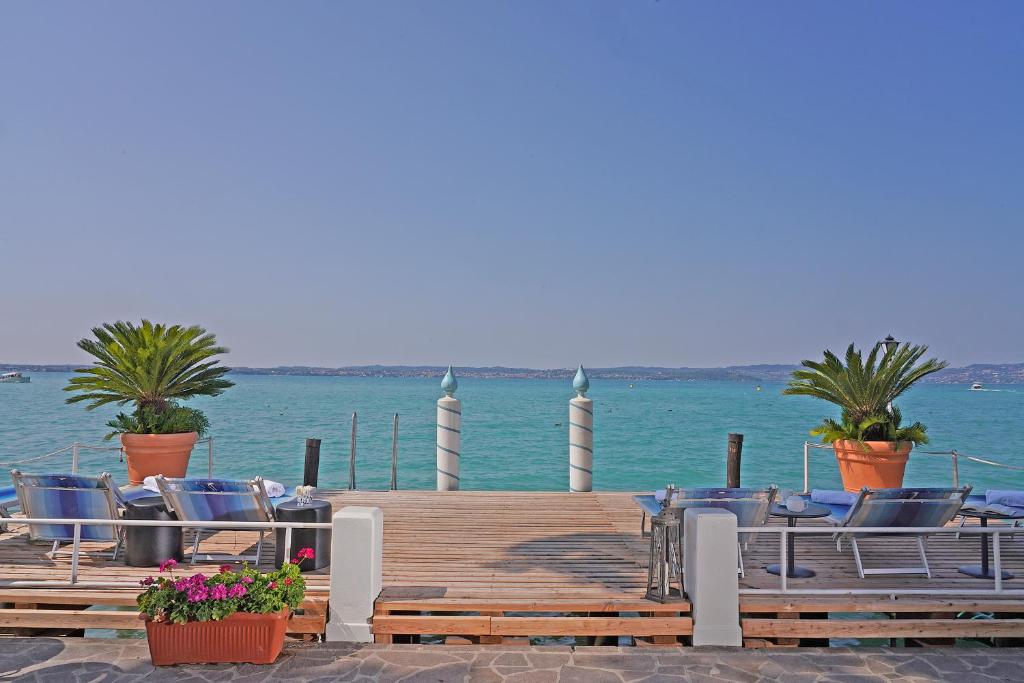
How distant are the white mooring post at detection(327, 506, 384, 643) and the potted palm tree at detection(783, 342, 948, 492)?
26.6ft

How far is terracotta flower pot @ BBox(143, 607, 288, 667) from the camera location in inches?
197

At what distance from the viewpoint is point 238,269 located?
35625mm

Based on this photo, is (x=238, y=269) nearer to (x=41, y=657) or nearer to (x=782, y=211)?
(x=782, y=211)

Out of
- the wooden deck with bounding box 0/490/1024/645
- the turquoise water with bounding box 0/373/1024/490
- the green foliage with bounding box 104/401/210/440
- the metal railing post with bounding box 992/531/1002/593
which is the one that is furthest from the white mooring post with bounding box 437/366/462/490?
the turquoise water with bounding box 0/373/1024/490

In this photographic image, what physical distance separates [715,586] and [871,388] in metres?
7.05

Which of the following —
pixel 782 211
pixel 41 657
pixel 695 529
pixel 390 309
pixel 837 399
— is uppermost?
pixel 782 211

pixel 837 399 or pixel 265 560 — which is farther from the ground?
pixel 837 399

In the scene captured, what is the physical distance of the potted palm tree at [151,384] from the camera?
11.0 meters

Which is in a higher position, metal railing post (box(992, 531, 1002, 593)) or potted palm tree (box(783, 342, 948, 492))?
potted palm tree (box(783, 342, 948, 492))

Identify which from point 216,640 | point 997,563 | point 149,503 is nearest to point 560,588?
point 216,640

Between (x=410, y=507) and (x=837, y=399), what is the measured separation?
7.20 metres

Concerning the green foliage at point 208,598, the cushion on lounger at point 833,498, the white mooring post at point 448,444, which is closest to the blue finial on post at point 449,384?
the white mooring post at point 448,444

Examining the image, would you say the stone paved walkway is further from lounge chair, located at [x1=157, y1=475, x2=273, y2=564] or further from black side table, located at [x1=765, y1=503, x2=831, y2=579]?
lounge chair, located at [x1=157, y1=475, x2=273, y2=564]

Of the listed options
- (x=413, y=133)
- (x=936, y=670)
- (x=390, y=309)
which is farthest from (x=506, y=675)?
(x=390, y=309)
